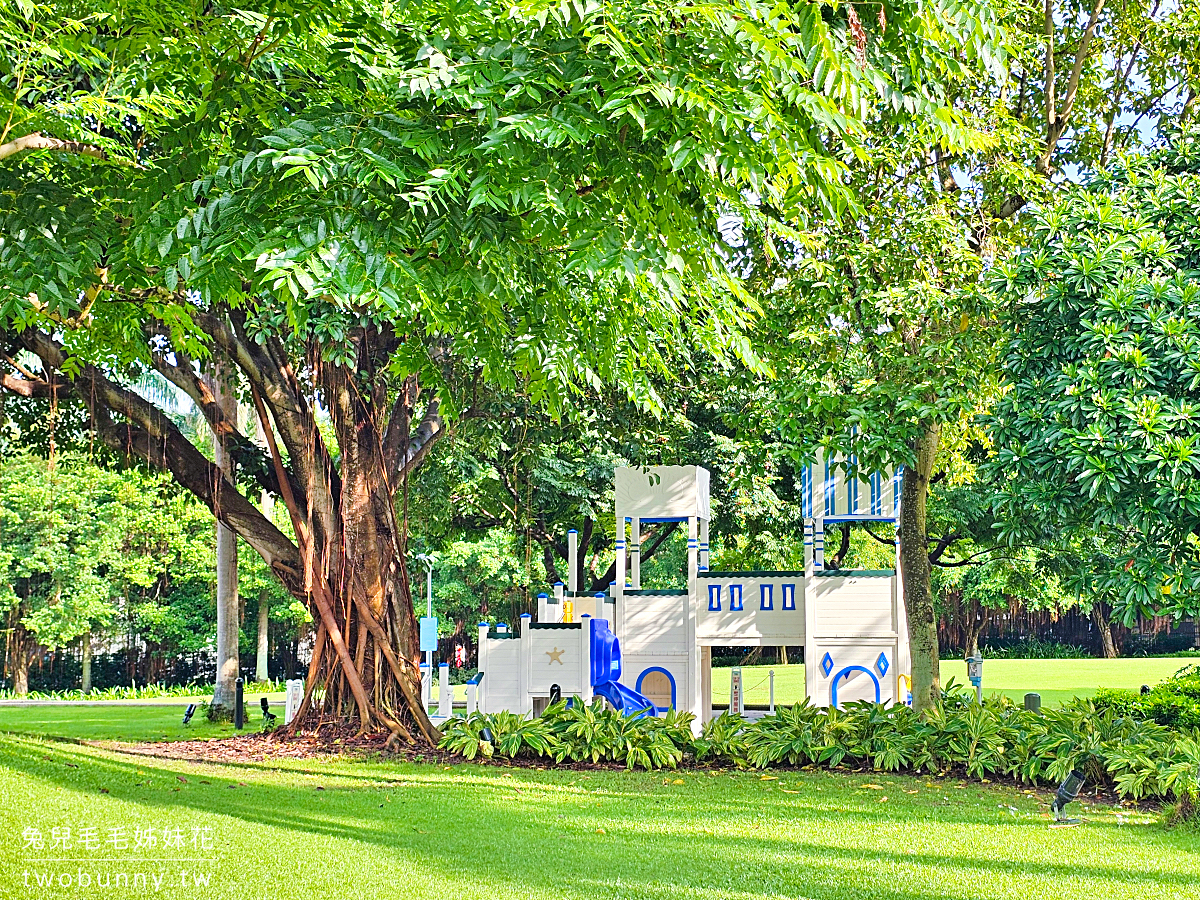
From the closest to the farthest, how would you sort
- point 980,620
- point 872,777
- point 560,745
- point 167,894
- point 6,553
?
1. point 167,894
2. point 872,777
3. point 560,745
4. point 6,553
5. point 980,620

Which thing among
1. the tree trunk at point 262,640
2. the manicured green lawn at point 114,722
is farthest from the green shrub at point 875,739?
the tree trunk at point 262,640

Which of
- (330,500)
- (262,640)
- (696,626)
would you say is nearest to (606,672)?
(696,626)

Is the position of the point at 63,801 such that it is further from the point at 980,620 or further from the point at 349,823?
the point at 980,620

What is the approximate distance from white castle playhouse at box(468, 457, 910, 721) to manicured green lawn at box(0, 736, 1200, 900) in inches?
131

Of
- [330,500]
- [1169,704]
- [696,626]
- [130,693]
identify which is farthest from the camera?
[130,693]

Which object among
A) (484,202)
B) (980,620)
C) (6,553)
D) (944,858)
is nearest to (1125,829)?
(944,858)

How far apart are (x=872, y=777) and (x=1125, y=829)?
2.84m

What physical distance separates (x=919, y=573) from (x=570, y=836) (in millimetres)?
8135

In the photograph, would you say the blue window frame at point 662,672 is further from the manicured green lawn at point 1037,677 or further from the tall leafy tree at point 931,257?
the manicured green lawn at point 1037,677

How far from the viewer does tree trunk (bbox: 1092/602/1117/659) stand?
37062mm

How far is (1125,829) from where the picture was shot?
7.86 m

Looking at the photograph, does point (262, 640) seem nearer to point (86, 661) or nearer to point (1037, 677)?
point (86, 661)

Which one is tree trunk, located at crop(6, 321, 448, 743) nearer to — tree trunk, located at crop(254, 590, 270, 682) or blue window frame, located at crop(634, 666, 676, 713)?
blue window frame, located at crop(634, 666, 676, 713)

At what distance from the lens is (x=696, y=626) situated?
47.9 ft
